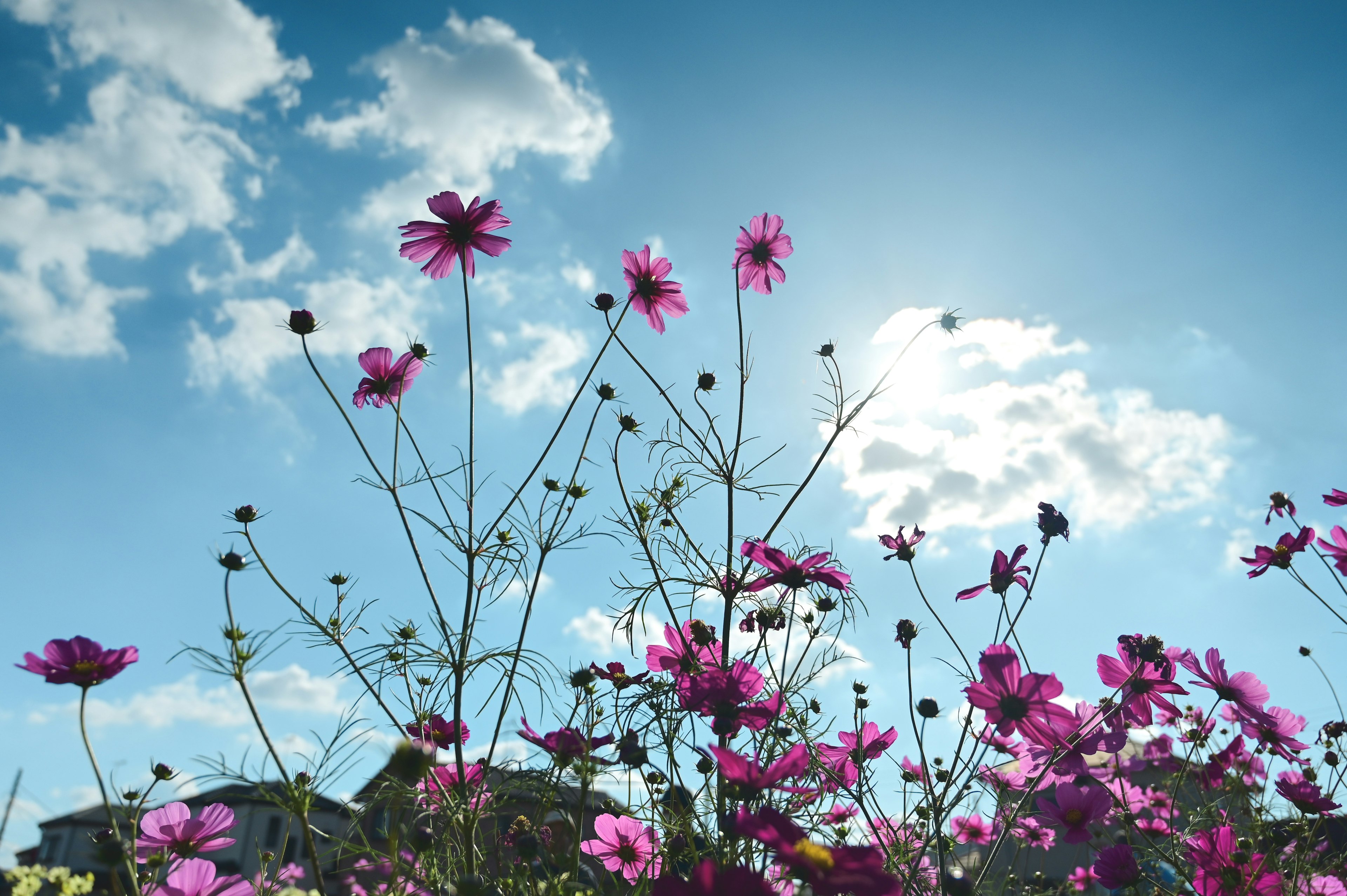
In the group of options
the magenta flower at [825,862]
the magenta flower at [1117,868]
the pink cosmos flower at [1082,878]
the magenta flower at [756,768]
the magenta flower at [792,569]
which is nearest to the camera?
the magenta flower at [825,862]

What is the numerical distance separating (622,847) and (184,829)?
0.71 m

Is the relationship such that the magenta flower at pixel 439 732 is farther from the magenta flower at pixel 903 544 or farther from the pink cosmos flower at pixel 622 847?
the magenta flower at pixel 903 544

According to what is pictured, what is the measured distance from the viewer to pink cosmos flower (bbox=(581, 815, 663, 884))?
121cm

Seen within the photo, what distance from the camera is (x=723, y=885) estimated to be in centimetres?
60

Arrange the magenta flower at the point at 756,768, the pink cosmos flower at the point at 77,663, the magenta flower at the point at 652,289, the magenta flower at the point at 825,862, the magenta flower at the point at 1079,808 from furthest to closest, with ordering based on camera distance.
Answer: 1. the magenta flower at the point at 652,289
2. the magenta flower at the point at 1079,808
3. the pink cosmos flower at the point at 77,663
4. the magenta flower at the point at 756,768
5. the magenta flower at the point at 825,862

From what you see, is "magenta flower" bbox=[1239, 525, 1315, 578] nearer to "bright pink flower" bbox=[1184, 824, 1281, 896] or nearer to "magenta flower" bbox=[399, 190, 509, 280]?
"bright pink flower" bbox=[1184, 824, 1281, 896]

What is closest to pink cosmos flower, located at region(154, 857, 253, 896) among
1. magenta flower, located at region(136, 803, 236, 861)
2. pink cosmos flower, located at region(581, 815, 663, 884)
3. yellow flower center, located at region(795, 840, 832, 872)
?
magenta flower, located at region(136, 803, 236, 861)

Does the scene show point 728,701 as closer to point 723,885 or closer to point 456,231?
point 723,885

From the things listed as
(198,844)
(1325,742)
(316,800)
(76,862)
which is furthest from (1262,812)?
(76,862)

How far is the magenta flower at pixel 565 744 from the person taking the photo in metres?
1.03

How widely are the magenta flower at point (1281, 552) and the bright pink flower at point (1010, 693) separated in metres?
1.40

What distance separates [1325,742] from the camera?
211cm

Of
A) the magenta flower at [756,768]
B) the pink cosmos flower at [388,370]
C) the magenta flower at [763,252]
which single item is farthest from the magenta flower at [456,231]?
the magenta flower at [756,768]

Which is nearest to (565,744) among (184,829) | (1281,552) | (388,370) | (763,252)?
(184,829)
